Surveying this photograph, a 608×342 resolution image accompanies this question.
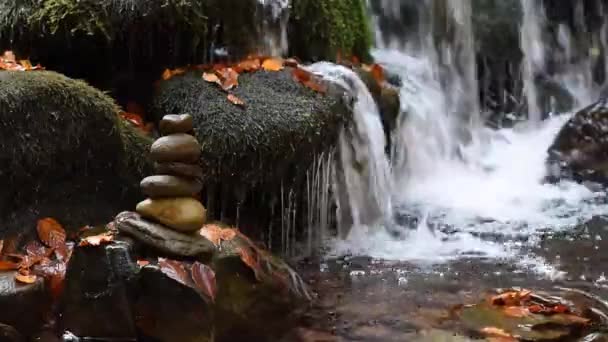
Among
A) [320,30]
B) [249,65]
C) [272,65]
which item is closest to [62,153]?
[249,65]

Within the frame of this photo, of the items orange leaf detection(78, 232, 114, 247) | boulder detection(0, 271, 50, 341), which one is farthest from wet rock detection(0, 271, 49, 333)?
orange leaf detection(78, 232, 114, 247)

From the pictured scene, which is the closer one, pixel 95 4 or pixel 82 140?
pixel 82 140

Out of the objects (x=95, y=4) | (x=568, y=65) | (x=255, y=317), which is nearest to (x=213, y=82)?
(x=95, y=4)

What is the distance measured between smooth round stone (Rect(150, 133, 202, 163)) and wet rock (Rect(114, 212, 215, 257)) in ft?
1.07

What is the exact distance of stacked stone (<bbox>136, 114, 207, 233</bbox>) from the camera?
3.52 metres

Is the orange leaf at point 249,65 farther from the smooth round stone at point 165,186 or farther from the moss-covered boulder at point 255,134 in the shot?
the smooth round stone at point 165,186

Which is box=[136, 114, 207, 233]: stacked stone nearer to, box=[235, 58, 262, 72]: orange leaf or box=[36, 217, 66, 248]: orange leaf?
box=[36, 217, 66, 248]: orange leaf

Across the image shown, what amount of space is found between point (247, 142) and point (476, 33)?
264 inches

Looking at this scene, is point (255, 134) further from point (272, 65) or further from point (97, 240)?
point (97, 240)

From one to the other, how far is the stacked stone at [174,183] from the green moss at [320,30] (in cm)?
308

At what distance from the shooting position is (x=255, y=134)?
460 centimetres

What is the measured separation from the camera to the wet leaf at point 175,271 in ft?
10.8

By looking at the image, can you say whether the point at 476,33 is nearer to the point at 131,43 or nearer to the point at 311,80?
the point at 311,80

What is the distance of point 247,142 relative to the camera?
4.57 meters
